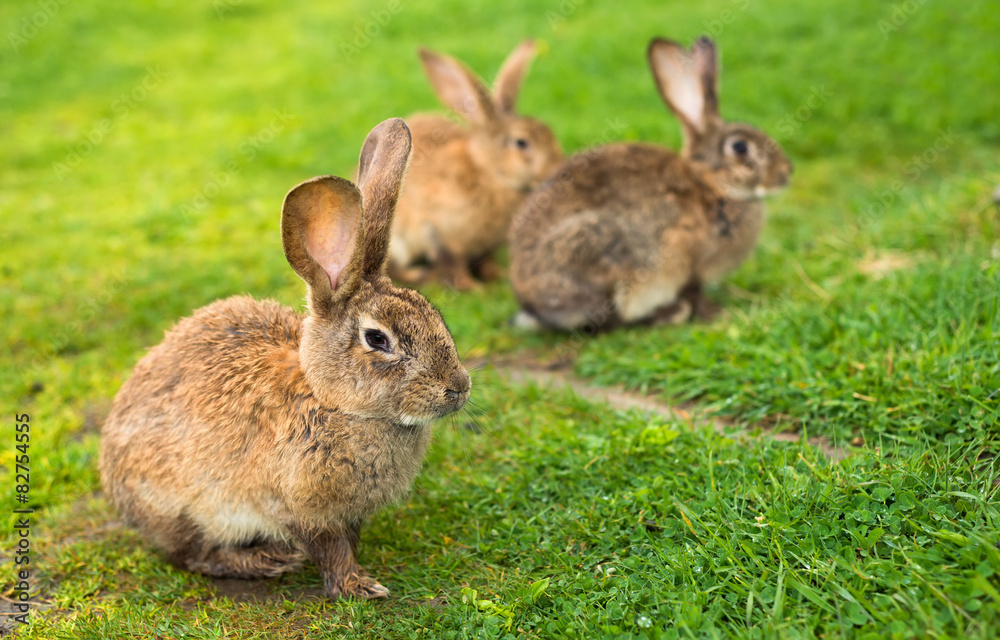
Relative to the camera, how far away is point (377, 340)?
11.2ft

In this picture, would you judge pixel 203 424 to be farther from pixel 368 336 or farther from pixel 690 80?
pixel 690 80

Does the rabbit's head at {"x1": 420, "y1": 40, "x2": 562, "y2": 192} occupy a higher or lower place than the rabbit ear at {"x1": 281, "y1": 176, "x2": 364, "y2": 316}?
higher

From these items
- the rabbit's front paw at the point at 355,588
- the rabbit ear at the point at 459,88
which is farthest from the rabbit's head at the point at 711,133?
the rabbit's front paw at the point at 355,588

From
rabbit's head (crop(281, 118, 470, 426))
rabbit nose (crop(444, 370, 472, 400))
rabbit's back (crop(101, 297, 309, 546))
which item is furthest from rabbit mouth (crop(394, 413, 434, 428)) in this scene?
rabbit's back (crop(101, 297, 309, 546))

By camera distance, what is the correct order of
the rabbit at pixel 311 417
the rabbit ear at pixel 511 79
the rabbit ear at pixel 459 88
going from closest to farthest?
the rabbit at pixel 311 417 → the rabbit ear at pixel 459 88 → the rabbit ear at pixel 511 79

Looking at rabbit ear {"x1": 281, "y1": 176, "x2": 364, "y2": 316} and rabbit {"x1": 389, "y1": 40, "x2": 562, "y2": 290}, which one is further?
rabbit {"x1": 389, "y1": 40, "x2": 562, "y2": 290}

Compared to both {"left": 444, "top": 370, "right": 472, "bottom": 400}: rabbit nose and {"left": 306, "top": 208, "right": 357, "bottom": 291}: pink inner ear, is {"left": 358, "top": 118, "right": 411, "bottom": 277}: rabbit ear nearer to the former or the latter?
{"left": 306, "top": 208, "right": 357, "bottom": 291}: pink inner ear

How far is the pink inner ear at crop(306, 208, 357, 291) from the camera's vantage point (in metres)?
3.27

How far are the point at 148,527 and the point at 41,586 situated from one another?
1.67 feet

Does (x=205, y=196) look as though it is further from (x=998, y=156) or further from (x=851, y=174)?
(x=998, y=156)

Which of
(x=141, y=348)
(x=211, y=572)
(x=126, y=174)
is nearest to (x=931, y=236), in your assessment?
(x=211, y=572)

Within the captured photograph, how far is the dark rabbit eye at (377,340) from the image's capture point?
341 centimetres

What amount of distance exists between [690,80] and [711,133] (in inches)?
16.4

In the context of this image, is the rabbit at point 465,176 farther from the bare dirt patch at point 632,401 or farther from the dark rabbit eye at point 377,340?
the dark rabbit eye at point 377,340
